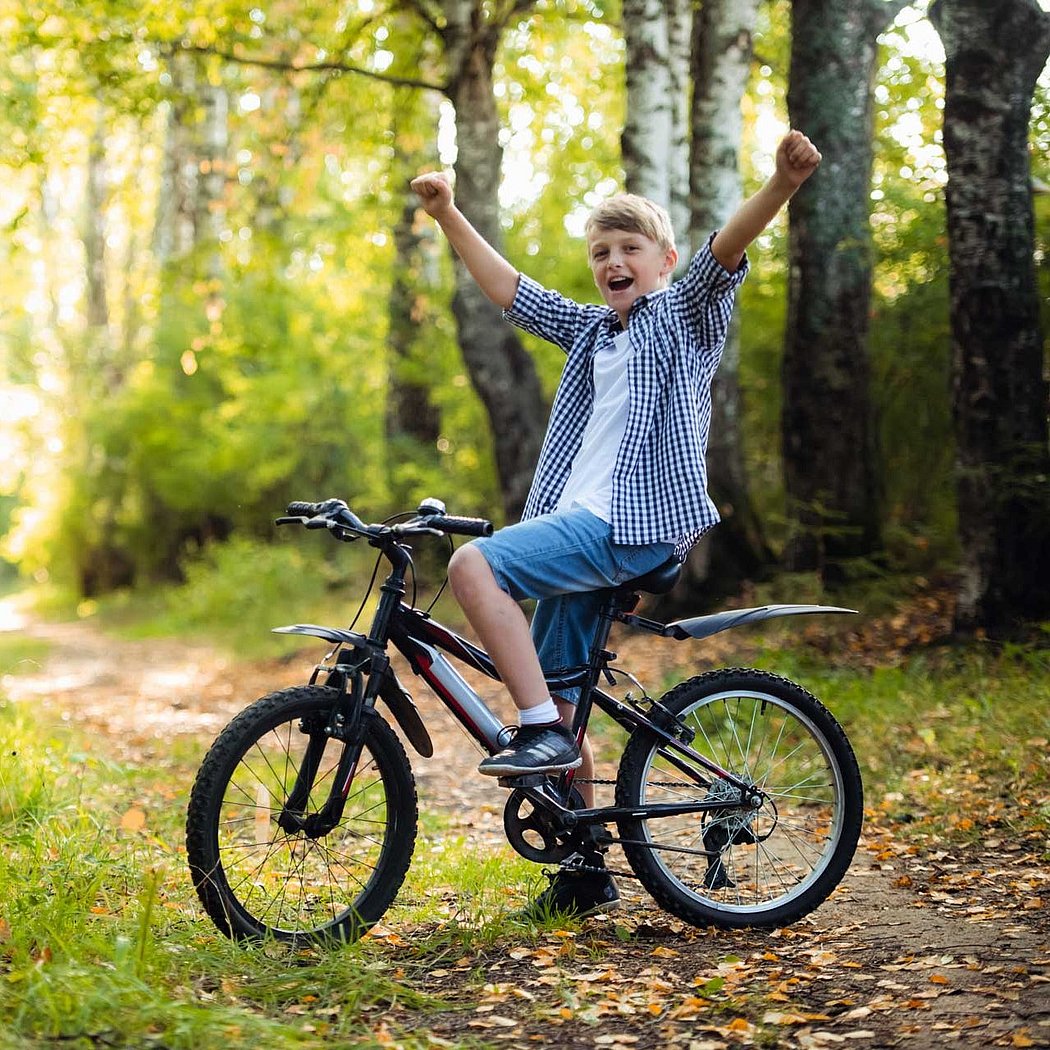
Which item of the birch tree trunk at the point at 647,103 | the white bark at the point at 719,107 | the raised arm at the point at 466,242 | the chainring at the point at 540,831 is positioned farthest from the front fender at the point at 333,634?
the white bark at the point at 719,107

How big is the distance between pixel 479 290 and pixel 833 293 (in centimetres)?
347

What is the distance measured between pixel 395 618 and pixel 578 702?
0.62m

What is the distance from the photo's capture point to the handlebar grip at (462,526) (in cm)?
365

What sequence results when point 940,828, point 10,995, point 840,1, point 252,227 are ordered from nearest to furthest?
point 10,995 < point 940,828 < point 840,1 < point 252,227

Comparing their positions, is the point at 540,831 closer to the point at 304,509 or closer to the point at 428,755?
the point at 428,755

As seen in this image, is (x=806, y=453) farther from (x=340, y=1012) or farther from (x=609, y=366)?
(x=340, y=1012)

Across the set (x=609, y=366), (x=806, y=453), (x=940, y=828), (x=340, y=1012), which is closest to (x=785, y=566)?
(x=806, y=453)

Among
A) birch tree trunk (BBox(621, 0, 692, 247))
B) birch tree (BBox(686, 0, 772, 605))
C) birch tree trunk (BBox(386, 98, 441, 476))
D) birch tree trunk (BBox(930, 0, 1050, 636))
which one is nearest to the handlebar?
birch tree trunk (BBox(930, 0, 1050, 636))

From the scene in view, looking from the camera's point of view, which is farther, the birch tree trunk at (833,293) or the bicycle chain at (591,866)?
the birch tree trunk at (833,293)

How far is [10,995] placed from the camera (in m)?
3.10

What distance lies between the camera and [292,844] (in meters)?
3.89

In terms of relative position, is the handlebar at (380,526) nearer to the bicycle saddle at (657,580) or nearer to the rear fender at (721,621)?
the bicycle saddle at (657,580)

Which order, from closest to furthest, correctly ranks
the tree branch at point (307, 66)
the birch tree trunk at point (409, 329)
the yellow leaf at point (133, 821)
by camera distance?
the yellow leaf at point (133, 821)
the tree branch at point (307, 66)
the birch tree trunk at point (409, 329)

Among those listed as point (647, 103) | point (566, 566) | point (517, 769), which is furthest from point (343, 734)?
point (647, 103)
